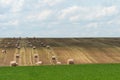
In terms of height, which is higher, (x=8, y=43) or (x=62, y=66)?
(x=8, y=43)

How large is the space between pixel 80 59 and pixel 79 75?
24.5 m

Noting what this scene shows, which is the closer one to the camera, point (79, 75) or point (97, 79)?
point (97, 79)

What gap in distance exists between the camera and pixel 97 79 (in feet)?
117

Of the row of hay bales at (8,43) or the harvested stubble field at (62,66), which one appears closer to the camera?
the harvested stubble field at (62,66)

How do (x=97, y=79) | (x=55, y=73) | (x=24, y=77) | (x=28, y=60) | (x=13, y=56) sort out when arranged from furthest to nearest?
(x=13, y=56) < (x=28, y=60) < (x=55, y=73) < (x=24, y=77) < (x=97, y=79)

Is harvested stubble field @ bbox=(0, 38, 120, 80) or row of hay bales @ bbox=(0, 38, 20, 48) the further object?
row of hay bales @ bbox=(0, 38, 20, 48)

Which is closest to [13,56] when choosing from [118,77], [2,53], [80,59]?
[2,53]

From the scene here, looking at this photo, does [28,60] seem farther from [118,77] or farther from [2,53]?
[118,77]

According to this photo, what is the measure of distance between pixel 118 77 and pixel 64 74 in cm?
610

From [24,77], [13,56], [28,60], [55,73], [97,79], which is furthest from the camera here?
[13,56]

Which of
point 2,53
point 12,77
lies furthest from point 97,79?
point 2,53

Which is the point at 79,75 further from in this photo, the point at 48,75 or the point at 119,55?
the point at 119,55

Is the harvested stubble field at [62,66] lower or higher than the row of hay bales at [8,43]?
lower

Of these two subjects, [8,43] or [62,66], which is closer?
[62,66]
